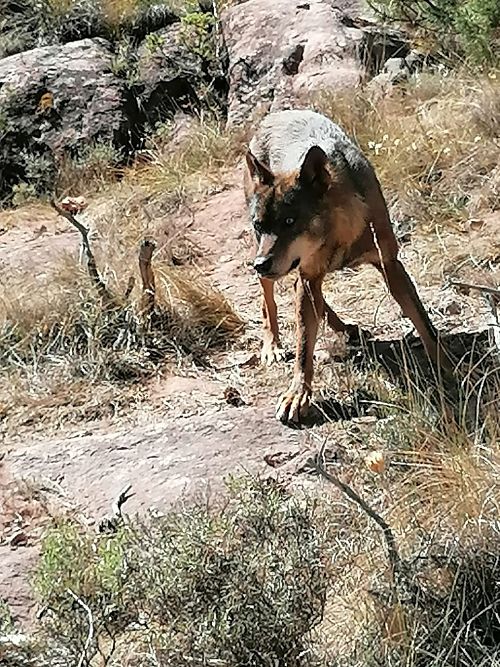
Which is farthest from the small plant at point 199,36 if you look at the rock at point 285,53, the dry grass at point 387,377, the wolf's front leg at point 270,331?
the wolf's front leg at point 270,331

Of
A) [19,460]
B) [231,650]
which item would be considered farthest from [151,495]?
[231,650]

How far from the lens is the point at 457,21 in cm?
772

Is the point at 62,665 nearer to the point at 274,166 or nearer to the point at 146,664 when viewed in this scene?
the point at 146,664

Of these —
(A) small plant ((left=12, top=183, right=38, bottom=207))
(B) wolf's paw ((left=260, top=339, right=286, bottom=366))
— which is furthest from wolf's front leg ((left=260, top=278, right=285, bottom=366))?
(A) small plant ((left=12, top=183, right=38, bottom=207))

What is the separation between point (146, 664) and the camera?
11.7 feet

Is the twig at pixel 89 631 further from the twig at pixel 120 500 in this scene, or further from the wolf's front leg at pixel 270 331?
the wolf's front leg at pixel 270 331

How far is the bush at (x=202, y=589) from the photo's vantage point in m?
3.44

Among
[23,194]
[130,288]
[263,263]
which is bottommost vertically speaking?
[23,194]

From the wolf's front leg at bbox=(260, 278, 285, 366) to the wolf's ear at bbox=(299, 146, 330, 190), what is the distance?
3.60 ft

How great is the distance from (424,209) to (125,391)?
258 cm

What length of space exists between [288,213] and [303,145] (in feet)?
2.56

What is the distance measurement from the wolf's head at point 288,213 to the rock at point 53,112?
500 centimetres

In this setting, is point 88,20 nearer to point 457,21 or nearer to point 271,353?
point 457,21

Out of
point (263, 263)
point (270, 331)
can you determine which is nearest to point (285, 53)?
point (270, 331)
